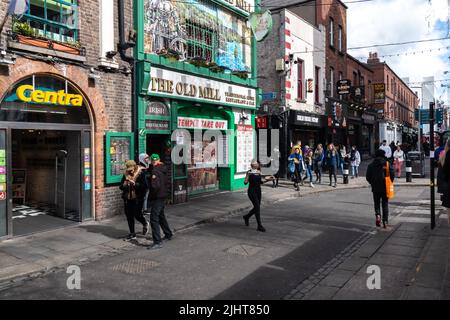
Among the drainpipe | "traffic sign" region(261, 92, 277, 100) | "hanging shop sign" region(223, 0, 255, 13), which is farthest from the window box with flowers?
"traffic sign" region(261, 92, 277, 100)

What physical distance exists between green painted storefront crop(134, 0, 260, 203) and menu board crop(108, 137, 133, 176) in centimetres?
38

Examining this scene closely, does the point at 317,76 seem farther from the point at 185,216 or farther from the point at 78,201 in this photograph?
the point at 78,201

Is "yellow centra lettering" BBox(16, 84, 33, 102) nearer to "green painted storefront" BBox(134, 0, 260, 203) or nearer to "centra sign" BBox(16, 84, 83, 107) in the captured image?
"centra sign" BBox(16, 84, 83, 107)

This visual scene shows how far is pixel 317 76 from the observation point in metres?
22.1

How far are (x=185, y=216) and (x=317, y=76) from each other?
14496 mm

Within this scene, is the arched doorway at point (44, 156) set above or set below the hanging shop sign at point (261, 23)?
below

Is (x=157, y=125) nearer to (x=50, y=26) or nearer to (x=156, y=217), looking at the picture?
(x=50, y=26)

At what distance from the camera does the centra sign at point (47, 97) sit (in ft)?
27.0

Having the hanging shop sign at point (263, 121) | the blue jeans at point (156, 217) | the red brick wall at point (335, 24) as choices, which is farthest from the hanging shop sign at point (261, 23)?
the red brick wall at point (335, 24)

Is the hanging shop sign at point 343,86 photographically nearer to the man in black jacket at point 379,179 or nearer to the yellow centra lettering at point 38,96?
the man in black jacket at point 379,179

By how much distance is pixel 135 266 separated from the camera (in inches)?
251

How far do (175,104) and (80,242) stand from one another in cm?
554

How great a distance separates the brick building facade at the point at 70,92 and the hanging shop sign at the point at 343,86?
50.1 feet
